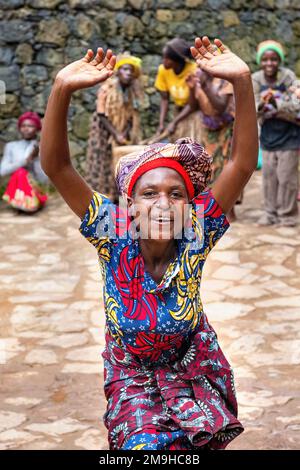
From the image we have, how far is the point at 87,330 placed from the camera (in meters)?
5.59

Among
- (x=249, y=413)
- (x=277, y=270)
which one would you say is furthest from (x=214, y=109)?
(x=249, y=413)

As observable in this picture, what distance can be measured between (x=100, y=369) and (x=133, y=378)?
2233mm

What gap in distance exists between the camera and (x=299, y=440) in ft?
13.2

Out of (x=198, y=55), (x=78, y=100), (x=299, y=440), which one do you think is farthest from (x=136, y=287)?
(x=78, y=100)

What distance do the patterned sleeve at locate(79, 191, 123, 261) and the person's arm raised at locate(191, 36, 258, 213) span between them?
344 millimetres

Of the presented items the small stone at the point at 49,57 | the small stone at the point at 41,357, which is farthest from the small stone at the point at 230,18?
the small stone at the point at 41,357

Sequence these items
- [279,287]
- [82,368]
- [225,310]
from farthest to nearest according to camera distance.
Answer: [279,287] < [225,310] < [82,368]

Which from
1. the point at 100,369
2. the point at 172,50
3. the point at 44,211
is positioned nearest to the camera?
the point at 100,369

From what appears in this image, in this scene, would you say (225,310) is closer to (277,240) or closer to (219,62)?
(277,240)

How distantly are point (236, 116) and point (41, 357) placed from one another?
9.32ft

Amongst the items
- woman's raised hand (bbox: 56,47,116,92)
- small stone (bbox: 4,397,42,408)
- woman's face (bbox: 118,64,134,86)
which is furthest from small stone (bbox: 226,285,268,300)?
woman's raised hand (bbox: 56,47,116,92)

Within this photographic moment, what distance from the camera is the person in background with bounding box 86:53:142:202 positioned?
8.70 meters

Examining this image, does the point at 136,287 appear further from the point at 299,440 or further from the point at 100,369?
the point at 100,369

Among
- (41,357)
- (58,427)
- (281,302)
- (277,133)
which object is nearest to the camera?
(58,427)
